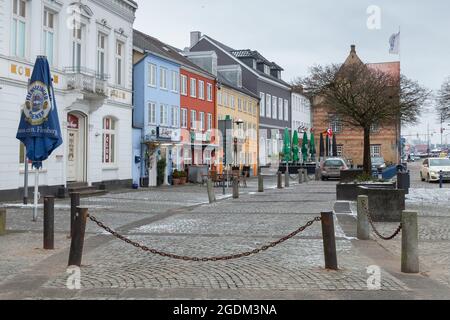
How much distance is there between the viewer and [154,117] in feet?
112

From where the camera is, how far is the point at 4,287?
260 inches

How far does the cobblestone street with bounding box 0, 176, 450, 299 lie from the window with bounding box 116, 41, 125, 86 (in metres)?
15.1

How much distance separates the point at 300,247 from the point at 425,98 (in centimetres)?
1395

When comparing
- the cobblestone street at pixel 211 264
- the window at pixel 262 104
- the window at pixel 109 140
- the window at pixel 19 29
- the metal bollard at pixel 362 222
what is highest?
the window at pixel 262 104

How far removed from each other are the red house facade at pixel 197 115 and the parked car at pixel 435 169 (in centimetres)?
1577

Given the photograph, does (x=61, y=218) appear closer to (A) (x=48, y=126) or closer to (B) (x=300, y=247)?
(A) (x=48, y=126)

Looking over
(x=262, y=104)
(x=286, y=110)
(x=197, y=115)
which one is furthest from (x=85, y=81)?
(x=286, y=110)

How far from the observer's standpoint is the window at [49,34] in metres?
22.1

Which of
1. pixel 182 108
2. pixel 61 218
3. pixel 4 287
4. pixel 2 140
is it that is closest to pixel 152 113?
pixel 182 108

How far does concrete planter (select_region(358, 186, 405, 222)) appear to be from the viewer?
13.1 m

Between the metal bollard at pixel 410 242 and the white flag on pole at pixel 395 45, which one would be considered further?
the white flag on pole at pixel 395 45

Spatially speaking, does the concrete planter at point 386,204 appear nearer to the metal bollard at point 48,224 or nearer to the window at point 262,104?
the metal bollard at point 48,224

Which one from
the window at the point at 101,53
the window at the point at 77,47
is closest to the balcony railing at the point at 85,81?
the window at the point at 77,47

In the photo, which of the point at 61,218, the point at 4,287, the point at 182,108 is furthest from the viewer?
the point at 182,108
